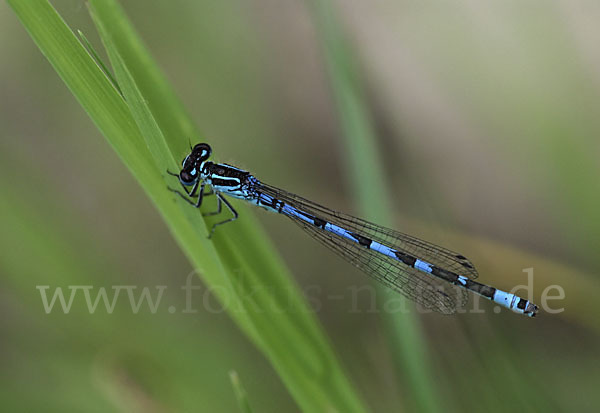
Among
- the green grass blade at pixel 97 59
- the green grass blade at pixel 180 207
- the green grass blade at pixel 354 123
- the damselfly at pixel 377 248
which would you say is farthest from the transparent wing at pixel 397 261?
the green grass blade at pixel 97 59

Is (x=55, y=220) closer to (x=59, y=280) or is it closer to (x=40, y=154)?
(x=59, y=280)

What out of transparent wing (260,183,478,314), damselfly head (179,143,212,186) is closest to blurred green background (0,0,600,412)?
transparent wing (260,183,478,314)

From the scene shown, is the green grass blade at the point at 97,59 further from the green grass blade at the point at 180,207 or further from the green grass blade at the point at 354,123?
the green grass blade at the point at 354,123

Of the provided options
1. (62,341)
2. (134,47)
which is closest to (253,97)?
(62,341)

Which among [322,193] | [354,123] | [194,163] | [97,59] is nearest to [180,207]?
[97,59]

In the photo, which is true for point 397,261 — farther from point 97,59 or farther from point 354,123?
point 97,59
